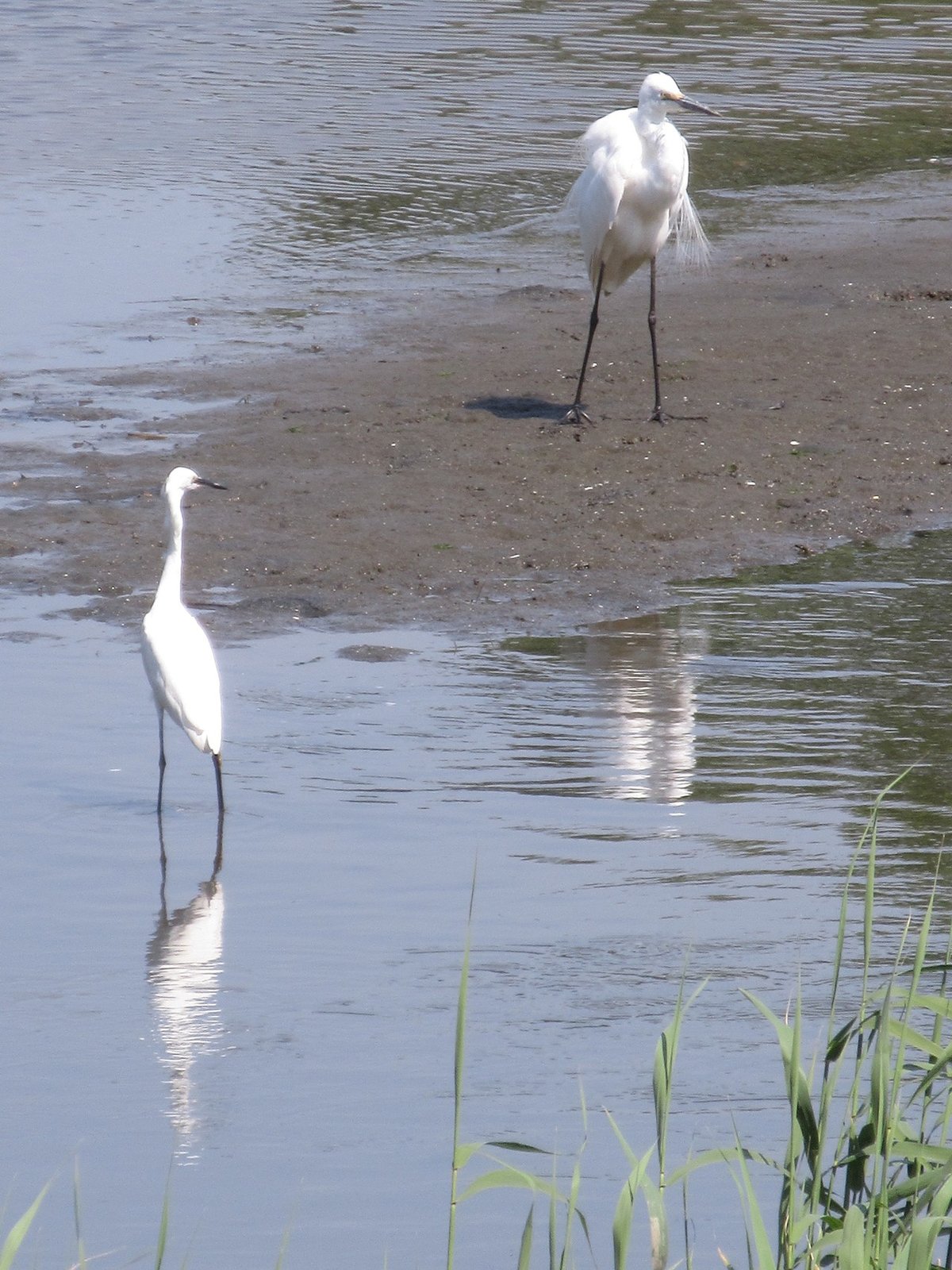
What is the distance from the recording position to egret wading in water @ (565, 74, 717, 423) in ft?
32.0

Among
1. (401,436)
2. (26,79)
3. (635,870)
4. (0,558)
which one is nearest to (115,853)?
(635,870)

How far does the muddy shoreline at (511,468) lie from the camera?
7988 mm

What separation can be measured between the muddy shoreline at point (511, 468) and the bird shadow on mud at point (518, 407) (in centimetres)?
2

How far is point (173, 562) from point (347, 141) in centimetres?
1257

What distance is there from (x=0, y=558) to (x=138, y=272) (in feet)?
19.0

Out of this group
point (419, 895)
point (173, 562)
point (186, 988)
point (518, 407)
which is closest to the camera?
point (186, 988)

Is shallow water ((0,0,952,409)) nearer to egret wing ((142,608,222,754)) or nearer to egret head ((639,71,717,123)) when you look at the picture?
egret head ((639,71,717,123))

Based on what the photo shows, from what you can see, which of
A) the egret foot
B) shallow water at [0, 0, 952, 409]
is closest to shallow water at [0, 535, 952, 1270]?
the egret foot

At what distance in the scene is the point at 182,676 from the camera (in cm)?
575

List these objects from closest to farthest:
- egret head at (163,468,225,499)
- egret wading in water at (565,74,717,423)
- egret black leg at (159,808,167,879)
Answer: egret black leg at (159,808,167,879), egret head at (163,468,225,499), egret wading in water at (565,74,717,423)

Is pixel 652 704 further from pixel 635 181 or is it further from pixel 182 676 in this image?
pixel 635 181

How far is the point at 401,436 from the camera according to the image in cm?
967

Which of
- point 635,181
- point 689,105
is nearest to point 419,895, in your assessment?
point 635,181

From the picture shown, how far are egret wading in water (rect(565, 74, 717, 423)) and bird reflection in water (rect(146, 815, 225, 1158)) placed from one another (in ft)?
16.8
